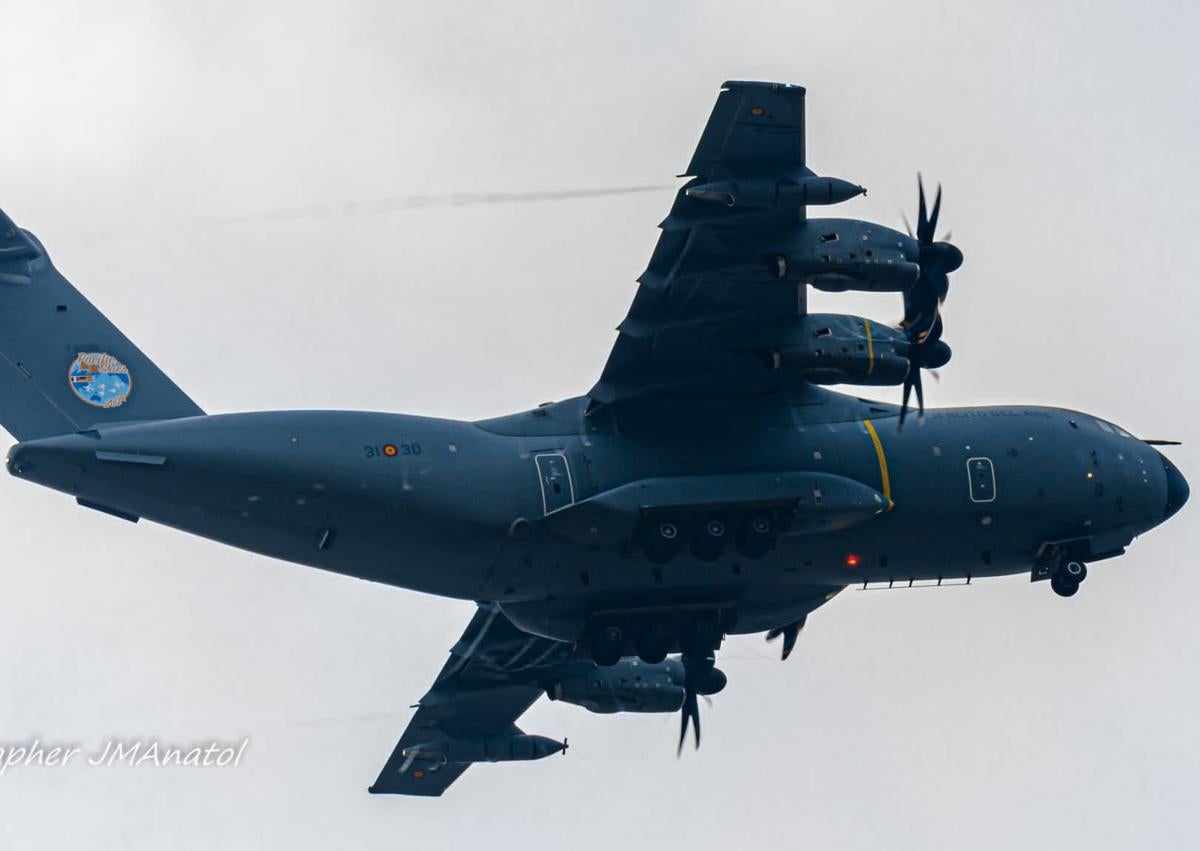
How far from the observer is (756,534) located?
1080 inches

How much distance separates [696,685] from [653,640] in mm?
1676

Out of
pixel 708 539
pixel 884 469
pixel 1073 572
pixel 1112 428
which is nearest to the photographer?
pixel 708 539

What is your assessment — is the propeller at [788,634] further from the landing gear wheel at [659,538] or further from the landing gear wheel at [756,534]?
the landing gear wheel at [659,538]

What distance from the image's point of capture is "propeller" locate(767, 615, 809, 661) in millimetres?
30922

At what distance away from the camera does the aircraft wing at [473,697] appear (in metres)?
32.4

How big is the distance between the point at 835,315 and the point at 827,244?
1.61 meters

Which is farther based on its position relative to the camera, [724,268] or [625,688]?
[625,688]

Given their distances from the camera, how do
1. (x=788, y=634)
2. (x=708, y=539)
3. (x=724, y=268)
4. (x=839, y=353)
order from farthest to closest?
1. (x=788, y=634)
2. (x=708, y=539)
3. (x=839, y=353)
4. (x=724, y=268)

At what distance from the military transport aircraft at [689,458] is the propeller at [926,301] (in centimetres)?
3

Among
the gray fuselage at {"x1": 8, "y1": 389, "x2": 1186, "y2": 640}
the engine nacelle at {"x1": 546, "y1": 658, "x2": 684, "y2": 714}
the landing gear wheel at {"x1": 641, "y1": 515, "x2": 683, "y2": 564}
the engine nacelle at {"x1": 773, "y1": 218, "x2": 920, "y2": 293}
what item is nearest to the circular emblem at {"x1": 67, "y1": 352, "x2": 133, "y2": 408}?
the gray fuselage at {"x1": 8, "y1": 389, "x2": 1186, "y2": 640}

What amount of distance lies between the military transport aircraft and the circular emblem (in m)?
0.02

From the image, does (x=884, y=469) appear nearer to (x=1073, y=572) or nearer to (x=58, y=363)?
(x=1073, y=572)

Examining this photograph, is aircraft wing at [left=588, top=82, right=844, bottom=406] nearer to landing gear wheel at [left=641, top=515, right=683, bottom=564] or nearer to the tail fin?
landing gear wheel at [left=641, top=515, right=683, bottom=564]

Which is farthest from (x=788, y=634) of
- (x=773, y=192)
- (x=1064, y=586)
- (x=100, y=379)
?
(x=100, y=379)
